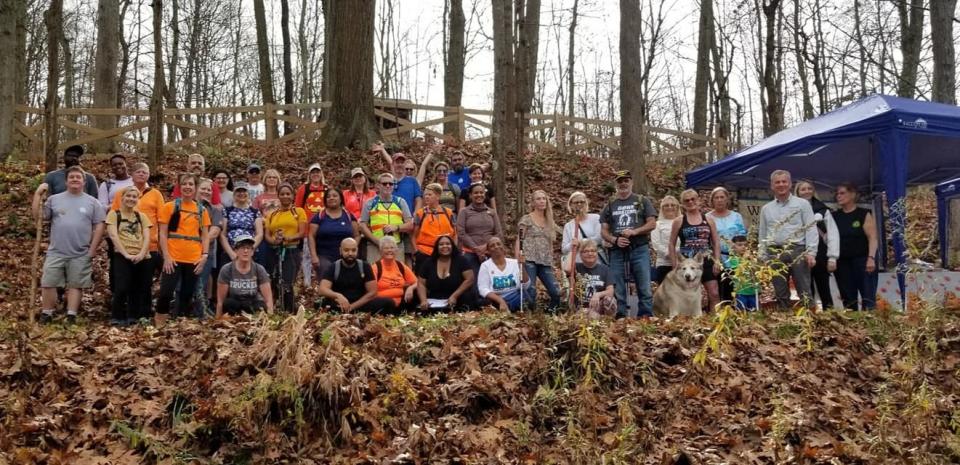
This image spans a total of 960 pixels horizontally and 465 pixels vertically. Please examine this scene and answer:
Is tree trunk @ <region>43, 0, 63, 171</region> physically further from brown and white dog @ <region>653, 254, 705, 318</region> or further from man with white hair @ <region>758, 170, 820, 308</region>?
man with white hair @ <region>758, 170, 820, 308</region>

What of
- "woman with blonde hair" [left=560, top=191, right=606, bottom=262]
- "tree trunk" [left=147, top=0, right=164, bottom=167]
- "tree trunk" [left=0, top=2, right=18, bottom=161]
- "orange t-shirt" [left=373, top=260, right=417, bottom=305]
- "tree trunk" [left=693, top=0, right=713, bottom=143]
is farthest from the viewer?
"tree trunk" [left=693, top=0, right=713, bottom=143]

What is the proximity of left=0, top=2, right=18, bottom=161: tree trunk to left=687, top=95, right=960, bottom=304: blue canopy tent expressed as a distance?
40.3 ft

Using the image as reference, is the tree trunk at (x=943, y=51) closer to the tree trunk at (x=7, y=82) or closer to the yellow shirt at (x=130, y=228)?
the yellow shirt at (x=130, y=228)

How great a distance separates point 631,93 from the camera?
1420 centimetres

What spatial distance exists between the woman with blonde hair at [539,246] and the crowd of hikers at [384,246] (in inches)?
0.6

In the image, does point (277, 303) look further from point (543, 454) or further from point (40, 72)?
point (40, 72)

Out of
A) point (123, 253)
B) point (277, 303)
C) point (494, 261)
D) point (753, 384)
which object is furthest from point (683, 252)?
point (123, 253)

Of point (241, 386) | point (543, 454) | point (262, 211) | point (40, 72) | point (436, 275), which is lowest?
point (543, 454)

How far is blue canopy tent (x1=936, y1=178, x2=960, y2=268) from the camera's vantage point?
11.3 metres

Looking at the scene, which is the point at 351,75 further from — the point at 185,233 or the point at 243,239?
the point at 243,239

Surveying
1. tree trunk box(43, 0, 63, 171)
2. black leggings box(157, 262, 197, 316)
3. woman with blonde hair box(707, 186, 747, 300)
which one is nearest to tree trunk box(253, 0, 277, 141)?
tree trunk box(43, 0, 63, 171)

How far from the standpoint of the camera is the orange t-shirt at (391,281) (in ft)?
26.8

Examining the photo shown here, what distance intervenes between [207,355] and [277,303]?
120 inches

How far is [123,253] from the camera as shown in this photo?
7.82m
